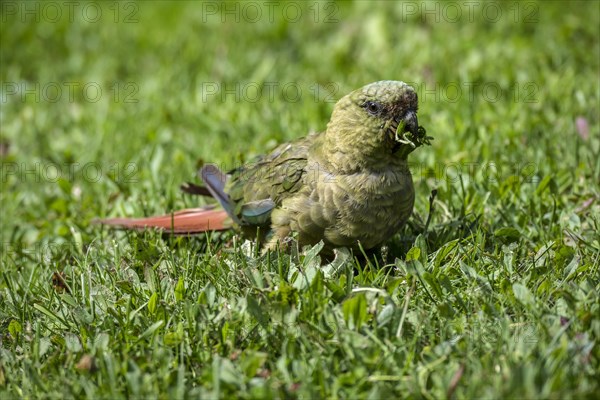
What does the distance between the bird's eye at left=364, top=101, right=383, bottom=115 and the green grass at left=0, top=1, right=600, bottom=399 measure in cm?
50

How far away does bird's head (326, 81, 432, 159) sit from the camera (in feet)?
9.34

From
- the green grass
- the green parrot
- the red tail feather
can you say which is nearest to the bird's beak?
the green parrot

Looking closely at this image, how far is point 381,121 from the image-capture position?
287 cm

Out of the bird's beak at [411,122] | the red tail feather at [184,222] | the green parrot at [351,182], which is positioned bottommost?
the red tail feather at [184,222]

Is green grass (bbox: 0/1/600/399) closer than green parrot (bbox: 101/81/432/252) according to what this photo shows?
Yes

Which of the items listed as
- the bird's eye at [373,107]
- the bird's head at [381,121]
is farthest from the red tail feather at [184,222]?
the bird's eye at [373,107]

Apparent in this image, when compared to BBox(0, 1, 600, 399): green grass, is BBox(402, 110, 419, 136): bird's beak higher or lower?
higher

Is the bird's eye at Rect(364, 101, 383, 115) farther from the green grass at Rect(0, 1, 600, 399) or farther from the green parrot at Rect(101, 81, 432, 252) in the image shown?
the green grass at Rect(0, 1, 600, 399)

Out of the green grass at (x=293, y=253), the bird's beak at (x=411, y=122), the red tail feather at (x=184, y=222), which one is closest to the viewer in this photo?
A: the green grass at (x=293, y=253)

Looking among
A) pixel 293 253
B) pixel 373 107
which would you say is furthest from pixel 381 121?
pixel 293 253

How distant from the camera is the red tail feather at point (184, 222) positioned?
3.29 meters

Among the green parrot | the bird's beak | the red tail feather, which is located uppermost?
the bird's beak

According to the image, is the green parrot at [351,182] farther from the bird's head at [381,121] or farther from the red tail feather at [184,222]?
the red tail feather at [184,222]

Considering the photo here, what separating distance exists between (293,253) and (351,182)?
37 cm
